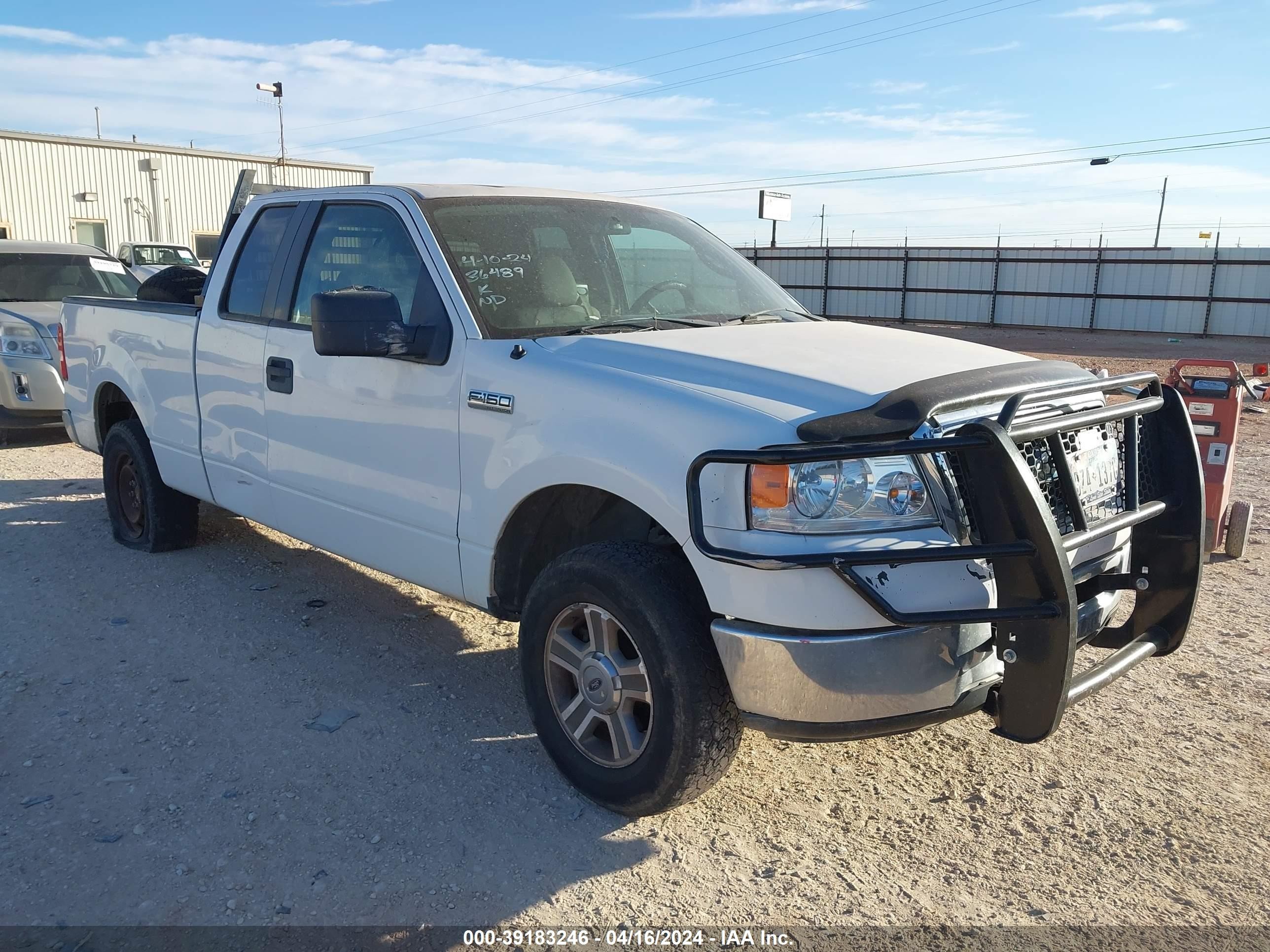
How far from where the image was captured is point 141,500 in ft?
19.8

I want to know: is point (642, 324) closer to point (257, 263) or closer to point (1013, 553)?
point (1013, 553)

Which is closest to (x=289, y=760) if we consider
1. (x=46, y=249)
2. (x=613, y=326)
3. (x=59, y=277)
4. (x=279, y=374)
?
(x=279, y=374)

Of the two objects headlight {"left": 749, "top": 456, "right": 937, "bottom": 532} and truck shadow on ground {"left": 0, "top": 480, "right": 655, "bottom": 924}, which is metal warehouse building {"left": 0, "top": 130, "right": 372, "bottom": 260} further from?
headlight {"left": 749, "top": 456, "right": 937, "bottom": 532}

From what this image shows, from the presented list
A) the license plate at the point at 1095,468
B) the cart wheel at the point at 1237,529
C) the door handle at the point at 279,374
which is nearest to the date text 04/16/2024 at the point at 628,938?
the license plate at the point at 1095,468

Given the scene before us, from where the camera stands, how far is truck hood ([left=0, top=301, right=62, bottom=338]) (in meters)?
A: 9.14

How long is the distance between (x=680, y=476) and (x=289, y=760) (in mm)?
1816

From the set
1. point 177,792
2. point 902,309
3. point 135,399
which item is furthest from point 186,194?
point 177,792

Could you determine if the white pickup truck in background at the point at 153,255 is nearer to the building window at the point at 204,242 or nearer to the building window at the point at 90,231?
the building window at the point at 90,231

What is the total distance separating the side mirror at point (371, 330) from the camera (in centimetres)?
351

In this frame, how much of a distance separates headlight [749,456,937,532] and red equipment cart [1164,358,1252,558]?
384 cm

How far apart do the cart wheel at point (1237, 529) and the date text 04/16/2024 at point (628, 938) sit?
446 cm

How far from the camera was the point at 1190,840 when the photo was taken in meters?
3.12

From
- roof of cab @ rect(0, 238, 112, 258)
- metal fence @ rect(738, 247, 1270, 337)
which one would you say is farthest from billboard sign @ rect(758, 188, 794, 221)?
roof of cab @ rect(0, 238, 112, 258)

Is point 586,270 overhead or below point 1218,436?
overhead
